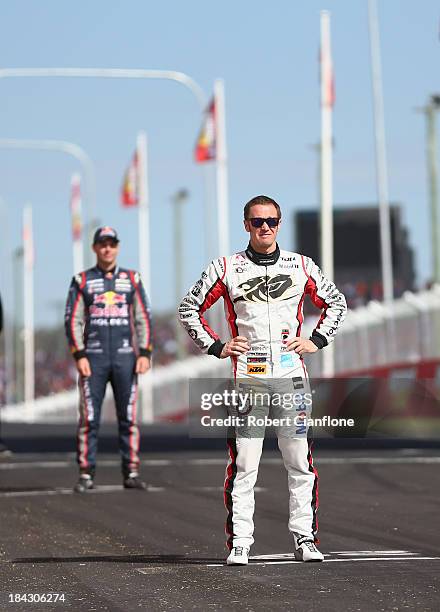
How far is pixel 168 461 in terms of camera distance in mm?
18891

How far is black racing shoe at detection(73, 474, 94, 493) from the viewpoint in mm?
14719

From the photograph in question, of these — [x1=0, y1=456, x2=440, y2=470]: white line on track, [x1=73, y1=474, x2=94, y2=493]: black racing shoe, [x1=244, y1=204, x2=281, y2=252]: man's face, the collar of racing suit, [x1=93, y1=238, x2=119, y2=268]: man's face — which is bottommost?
[x1=73, y1=474, x2=94, y2=493]: black racing shoe

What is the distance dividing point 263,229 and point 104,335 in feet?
17.9

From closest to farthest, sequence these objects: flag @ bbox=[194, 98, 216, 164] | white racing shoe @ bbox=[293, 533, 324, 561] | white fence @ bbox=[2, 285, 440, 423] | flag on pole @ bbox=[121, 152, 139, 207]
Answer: white racing shoe @ bbox=[293, 533, 324, 561], white fence @ bbox=[2, 285, 440, 423], flag @ bbox=[194, 98, 216, 164], flag on pole @ bbox=[121, 152, 139, 207]

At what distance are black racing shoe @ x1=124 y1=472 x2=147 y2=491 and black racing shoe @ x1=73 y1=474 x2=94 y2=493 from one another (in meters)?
0.34

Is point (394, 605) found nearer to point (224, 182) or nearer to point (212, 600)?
point (212, 600)

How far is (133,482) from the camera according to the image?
15.0 metres

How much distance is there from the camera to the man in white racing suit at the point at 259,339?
9.48 m

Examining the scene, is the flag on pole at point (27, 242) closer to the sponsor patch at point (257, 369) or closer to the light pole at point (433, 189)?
the light pole at point (433, 189)

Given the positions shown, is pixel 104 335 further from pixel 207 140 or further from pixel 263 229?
pixel 207 140

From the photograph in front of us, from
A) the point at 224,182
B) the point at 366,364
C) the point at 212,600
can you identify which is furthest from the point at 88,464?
the point at 224,182

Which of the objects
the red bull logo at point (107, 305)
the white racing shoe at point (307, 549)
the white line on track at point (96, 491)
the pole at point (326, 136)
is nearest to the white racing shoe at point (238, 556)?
the white racing shoe at point (307, 549)

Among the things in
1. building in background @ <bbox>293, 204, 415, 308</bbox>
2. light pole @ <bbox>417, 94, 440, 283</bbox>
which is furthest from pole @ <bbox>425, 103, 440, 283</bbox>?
building in background @ <bbox>293, 204, 415, 308</bbox>

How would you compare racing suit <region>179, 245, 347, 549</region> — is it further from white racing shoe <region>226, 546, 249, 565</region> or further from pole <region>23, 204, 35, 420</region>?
pole <region>23, 204, 35, 420</region>
